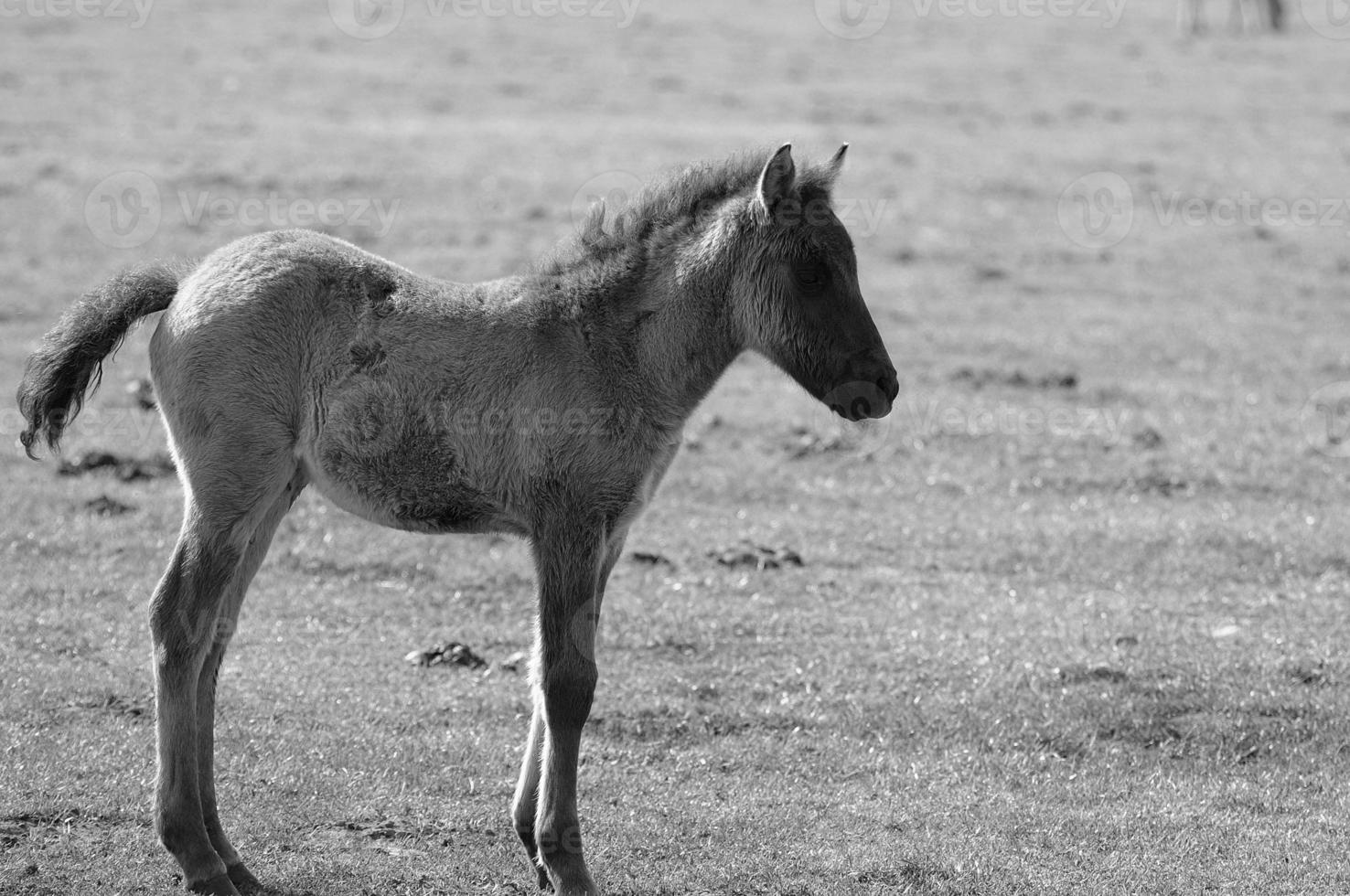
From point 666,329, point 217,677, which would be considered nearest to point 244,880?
point 217,677

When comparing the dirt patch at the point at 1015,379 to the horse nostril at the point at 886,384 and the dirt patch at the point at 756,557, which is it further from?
the horse nostril at the point at 886,384

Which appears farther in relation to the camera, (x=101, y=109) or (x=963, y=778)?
(x=101, y=109)

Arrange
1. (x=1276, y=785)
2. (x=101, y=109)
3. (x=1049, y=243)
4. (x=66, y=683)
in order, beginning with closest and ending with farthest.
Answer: (x=1276, y=785), (x=66, y=683), (x=1049, y=243), (x=101, y=109)

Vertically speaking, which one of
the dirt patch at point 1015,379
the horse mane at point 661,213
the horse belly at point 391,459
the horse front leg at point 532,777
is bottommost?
the dirt patch at point 1015,379

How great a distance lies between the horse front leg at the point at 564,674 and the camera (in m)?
6.53

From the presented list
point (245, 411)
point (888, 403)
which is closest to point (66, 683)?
point (245, 411)

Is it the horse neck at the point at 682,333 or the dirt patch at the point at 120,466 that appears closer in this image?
the horse neck at the point at 682,333

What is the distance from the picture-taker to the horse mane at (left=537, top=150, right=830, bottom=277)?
278 inches

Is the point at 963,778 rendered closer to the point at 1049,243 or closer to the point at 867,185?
the point at 1049,243

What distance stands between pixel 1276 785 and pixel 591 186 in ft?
57.4

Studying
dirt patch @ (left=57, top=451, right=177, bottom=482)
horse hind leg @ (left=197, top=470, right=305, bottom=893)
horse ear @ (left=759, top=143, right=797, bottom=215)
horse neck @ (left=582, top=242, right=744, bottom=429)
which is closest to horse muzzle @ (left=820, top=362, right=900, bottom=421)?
horse neck @ (left=582, top=242, right=744, bottom=429)

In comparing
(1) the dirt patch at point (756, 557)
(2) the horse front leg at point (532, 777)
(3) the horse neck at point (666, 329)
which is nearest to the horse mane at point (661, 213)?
(3) the horse neck at point (666, 329)

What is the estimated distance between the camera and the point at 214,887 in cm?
646

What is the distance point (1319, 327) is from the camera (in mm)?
19172
